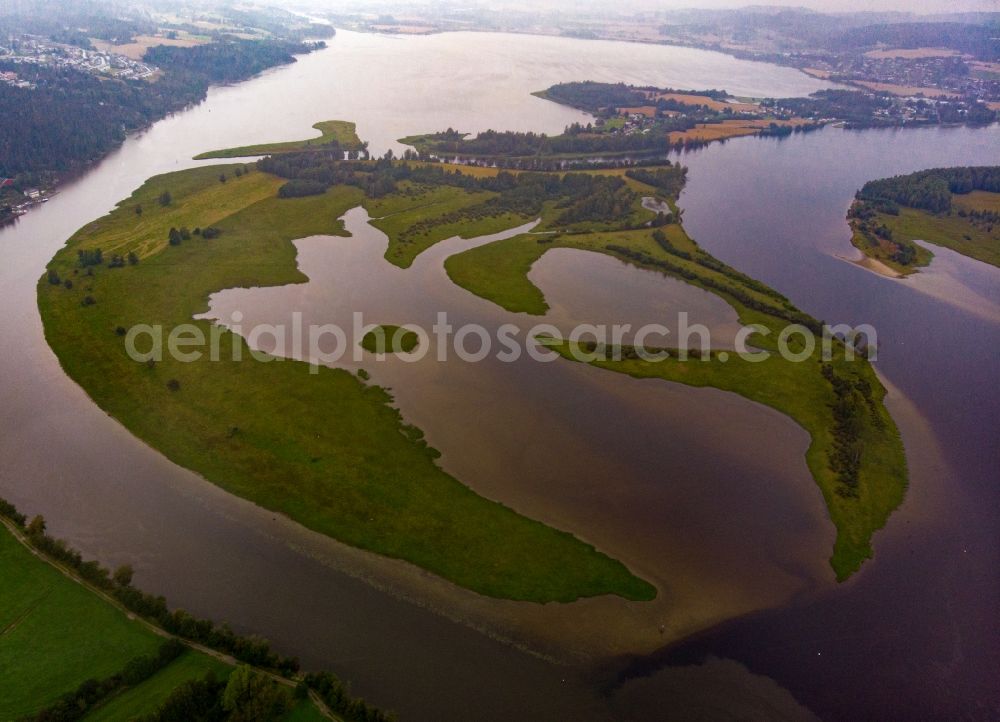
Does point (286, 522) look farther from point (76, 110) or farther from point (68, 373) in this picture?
point (76, 110)

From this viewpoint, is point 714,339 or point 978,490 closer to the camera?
point 978,490

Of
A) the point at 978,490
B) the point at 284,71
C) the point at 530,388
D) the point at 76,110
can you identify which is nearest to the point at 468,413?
the point at 530,388

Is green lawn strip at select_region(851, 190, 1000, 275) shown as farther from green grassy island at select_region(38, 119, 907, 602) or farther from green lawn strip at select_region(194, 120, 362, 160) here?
green lawn strip at select_region(194, 120, 362, 160)

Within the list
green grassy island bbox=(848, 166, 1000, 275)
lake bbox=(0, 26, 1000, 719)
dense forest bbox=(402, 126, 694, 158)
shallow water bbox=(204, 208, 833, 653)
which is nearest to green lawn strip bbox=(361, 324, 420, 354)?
shallow water bbox=(204, 208, 833, 653)

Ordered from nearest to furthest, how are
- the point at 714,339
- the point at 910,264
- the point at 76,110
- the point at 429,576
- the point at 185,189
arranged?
the point at 429,576 < the point at 714,339 < the point at 910,264 < the point at 185,189 < the point at 76,110

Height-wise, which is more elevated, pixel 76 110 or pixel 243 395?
pixel 76 110

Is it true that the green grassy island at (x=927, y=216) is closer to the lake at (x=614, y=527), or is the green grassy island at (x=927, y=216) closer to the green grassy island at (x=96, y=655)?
the lake at (x=614, y=527)
